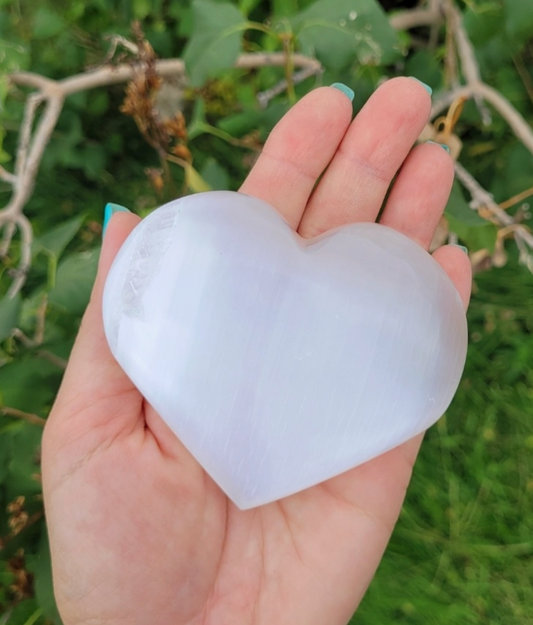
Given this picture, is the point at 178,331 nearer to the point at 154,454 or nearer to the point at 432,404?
the point at 154,454

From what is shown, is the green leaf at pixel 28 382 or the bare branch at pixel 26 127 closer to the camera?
the green leaf at pixel 28 382

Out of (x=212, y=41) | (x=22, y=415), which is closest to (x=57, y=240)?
(x=22, y=415)

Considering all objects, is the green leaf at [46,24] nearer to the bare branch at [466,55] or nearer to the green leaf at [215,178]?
the green leaf at [215,178]

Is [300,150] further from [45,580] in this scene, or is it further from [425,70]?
[45,580]

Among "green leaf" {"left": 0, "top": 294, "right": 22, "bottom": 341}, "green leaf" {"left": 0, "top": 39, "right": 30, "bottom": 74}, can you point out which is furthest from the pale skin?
"green leaf" {"left": 0, "top": 39, "right": 30, "bottom": 74}

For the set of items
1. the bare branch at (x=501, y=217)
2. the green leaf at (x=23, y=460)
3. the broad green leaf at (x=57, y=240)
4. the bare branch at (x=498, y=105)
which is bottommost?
the green leaf at (x=23, y=460)

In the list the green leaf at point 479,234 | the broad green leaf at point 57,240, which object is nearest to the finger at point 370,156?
the green leaf at point 479,234
